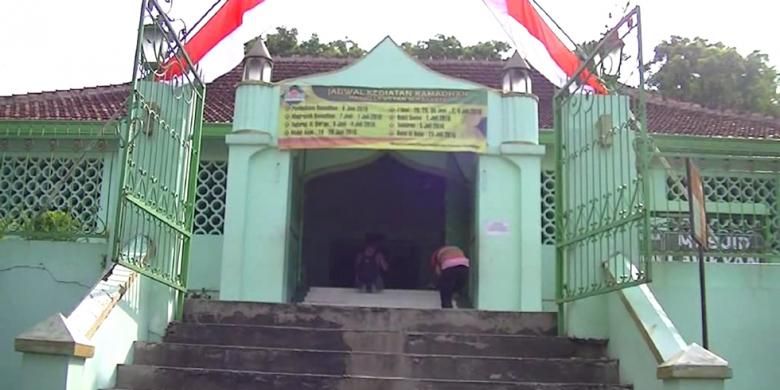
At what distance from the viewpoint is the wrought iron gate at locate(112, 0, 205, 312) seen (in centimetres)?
531

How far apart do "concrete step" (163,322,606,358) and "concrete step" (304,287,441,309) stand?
204 inches

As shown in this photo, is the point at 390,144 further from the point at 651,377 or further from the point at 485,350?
the point at 651,377

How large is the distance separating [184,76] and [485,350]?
306 cm

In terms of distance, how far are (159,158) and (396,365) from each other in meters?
2.31

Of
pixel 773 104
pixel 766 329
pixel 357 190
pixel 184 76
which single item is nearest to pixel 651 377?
pixel 766 329

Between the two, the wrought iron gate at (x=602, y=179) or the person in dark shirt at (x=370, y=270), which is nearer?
the wrought iron gate at (x=602, y=179)

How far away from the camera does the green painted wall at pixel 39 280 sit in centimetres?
650

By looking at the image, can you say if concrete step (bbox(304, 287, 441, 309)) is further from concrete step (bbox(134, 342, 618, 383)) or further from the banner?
concrete step (bbox(134, 342, 618, 383))

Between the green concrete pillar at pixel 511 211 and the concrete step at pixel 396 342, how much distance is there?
4.01 metres

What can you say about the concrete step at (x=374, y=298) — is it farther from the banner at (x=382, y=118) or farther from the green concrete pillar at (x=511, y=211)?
the banner at (x=382, y=118)

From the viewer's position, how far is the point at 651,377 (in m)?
4.81

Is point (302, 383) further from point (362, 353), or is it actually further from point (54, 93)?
point (54, 93)

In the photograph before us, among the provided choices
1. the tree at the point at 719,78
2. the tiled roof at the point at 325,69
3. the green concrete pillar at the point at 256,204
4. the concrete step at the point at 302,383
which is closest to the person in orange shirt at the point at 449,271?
the green concrete pillar at the point at 256,204

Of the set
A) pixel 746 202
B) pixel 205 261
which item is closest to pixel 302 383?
pixel 746 202
